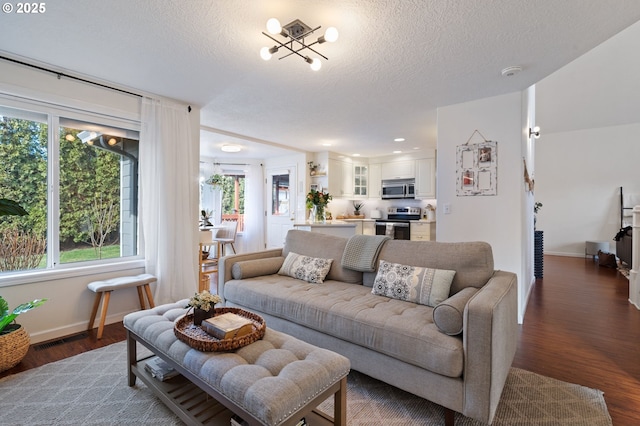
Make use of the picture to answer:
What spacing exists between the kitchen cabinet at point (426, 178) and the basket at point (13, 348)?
634 centimetres

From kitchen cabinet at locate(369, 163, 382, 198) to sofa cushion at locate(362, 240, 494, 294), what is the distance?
4.87 meters

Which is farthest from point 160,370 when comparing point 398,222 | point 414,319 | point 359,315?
point 398,222

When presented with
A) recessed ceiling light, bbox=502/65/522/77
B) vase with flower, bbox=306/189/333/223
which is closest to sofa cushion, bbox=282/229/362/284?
vase with flower, bbox=306/189/333/223

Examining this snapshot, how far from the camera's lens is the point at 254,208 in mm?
7262

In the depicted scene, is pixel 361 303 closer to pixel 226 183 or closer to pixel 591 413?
pixel 591 413

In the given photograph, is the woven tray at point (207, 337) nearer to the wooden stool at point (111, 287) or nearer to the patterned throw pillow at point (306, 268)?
the patterned throw pillow at point (306, 268)

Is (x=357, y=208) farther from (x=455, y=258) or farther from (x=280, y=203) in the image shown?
(x=455, y=258)

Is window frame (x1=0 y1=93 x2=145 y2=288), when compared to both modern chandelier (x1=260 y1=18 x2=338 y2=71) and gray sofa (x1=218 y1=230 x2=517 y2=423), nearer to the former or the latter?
gray sofa (x1=218 y1=230 x2=517 y2=423)

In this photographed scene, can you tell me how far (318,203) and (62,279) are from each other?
11.8 feet

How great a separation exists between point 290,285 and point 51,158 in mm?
2631

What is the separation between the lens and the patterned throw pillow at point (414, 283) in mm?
2078

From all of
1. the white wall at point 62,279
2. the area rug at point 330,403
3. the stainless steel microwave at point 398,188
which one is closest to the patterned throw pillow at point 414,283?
the area rug at point 330,403

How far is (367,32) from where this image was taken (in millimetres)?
2125

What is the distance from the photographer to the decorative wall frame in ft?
11.0
